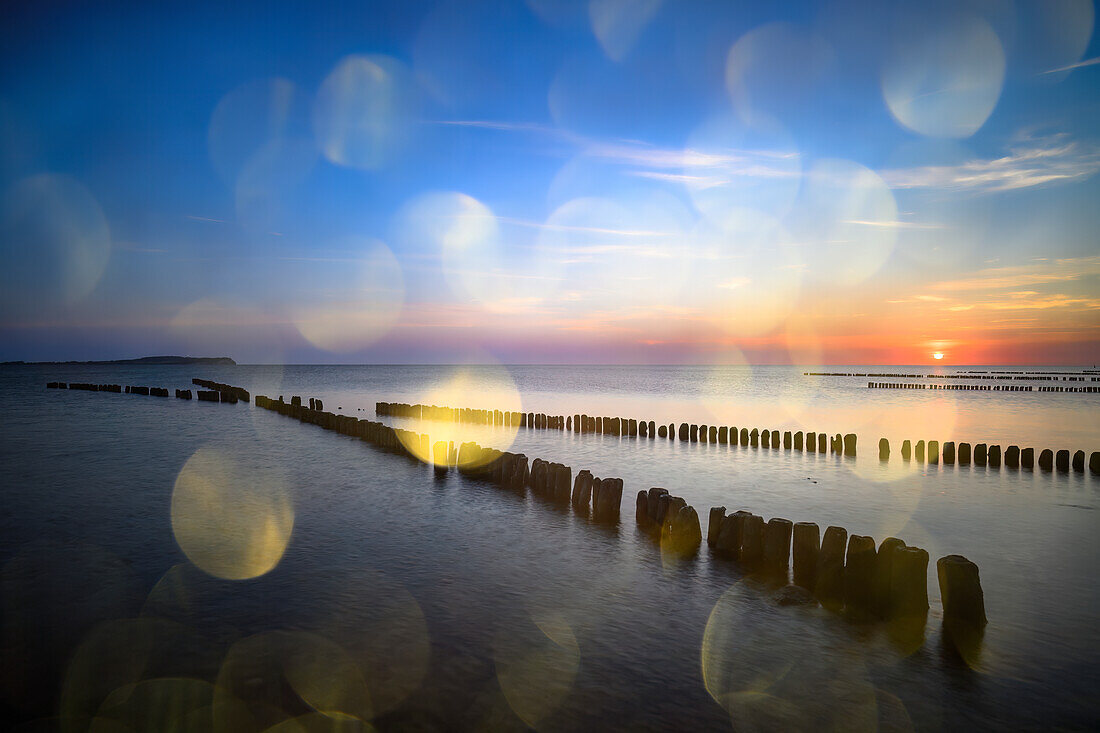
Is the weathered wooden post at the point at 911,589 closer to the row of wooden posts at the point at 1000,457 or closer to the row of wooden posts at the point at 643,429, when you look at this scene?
the row of wooden posts at the point at 1000,457

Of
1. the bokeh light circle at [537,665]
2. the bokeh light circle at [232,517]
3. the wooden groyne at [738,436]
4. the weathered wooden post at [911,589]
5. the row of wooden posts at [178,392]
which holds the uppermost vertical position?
the row of wooden posts at [178,392]

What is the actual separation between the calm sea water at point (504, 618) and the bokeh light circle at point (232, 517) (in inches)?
9.4

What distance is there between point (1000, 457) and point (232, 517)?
21.7 m

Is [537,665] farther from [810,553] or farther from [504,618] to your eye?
[810,553]

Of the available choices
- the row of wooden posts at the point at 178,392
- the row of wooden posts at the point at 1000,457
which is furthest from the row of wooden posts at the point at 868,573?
the row of wooden posts at the point at 178,392

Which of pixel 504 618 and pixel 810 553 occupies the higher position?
pixel 810 553

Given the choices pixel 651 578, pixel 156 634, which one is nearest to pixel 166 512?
pixel 156 634

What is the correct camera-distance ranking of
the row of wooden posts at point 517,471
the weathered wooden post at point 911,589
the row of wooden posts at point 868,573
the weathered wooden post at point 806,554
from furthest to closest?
the row of wooden posts at point 517,471 → the weathered wooden post at point 806,554 → the weathered wooden post at point 911,589 → the row of wooden posts at point 868,573

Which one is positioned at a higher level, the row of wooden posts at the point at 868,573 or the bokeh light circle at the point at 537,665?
the row of wooden posts at the point at 868,573

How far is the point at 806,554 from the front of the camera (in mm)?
8453

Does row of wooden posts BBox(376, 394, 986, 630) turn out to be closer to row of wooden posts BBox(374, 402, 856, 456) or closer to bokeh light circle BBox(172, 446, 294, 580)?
bokeh light circle BBox(172, 446, 294, 580)

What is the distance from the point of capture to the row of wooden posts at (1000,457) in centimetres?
1777

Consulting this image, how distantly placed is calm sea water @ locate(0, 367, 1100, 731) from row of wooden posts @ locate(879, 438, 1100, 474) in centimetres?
229

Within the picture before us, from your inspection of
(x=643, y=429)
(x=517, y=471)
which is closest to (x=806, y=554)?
(x=517, y=471)
